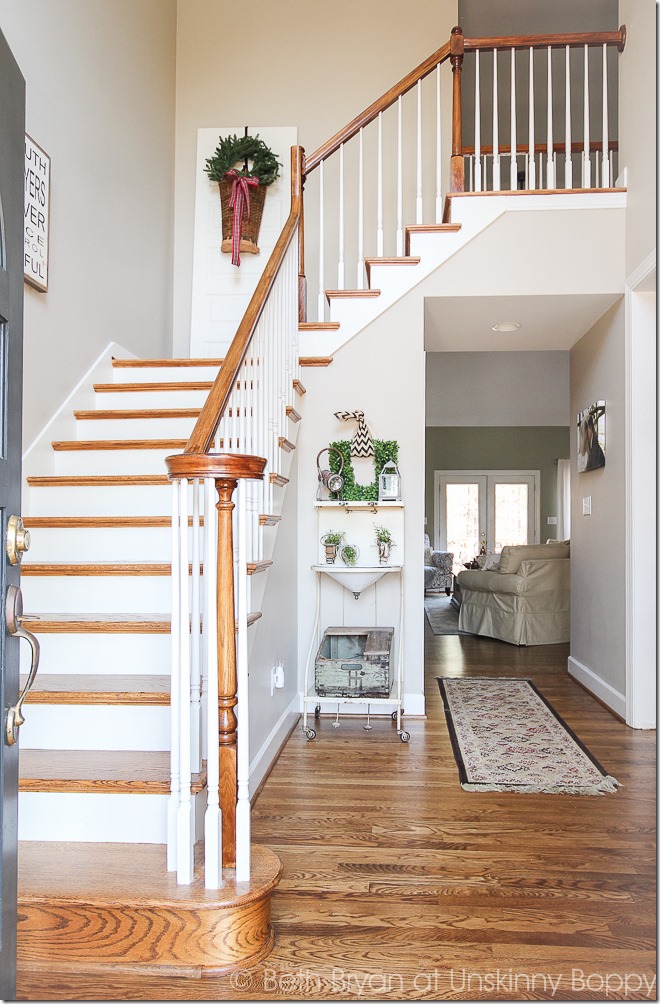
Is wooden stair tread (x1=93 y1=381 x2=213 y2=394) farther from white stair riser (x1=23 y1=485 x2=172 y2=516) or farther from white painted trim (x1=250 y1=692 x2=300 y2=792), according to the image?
white painted trim (x1=250 y1=692 x2=300 y2=792)

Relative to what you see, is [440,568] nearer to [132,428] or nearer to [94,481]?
[132,428]

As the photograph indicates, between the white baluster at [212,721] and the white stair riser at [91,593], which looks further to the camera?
the white stair riser at [91,593]

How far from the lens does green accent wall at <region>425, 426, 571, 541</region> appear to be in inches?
473

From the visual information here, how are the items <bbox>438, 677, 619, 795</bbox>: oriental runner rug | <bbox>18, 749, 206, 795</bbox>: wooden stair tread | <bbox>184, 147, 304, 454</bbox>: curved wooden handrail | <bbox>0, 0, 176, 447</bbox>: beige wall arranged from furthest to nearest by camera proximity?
1. <bbox>0, 0, 176, 447</bbox>: beige wall
2. <bbox>438, 677, 619, 795</bbox>: oriental runner rug
3. <bbox>184, 147, 304, 454</bbox>: curved wooden handrail
4. <bbox>18, 749, 206, 795</bbox>: wooden stair tread

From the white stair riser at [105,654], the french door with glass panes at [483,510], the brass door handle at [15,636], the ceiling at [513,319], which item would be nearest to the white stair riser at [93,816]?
the white stair riser at [105,654]

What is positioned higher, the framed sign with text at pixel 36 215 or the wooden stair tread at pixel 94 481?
the framed sign with text at pixel 36 215

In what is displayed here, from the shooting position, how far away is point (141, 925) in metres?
1.81

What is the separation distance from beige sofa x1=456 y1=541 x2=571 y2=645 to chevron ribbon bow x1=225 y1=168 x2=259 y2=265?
3.53 metres

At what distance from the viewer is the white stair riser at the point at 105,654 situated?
103 inches

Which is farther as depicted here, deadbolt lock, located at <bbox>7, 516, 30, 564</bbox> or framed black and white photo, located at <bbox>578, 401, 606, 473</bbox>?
framed black and white photo, located at <bbox>578, 401, 606, 473</bbox>

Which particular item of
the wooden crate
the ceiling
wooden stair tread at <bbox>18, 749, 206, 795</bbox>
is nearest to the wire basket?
the ceiling

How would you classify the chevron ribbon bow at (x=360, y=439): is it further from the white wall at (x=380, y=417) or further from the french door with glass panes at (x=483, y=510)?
the french door with glass panes at (x=483, y=510)

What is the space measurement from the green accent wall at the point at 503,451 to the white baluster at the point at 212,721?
10.3m

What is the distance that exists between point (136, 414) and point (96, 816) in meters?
2.15
